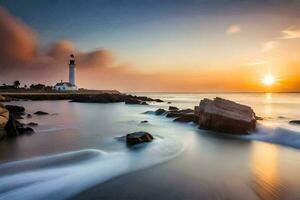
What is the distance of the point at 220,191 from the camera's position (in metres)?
5.48

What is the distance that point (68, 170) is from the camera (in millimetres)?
7145

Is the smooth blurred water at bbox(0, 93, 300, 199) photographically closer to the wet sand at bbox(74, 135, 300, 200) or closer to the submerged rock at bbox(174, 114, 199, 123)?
the wet sand at bbox(74, 135, 300, 200)

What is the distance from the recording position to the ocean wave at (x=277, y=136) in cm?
1124

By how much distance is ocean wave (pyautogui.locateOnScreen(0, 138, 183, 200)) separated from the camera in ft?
18.7

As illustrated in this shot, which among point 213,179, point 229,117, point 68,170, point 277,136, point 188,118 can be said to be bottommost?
point 68,170

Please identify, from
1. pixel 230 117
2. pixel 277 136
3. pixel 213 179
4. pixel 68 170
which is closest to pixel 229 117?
pixel 230 117

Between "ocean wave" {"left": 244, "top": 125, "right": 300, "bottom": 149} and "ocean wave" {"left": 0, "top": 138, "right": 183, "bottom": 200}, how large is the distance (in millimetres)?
4671

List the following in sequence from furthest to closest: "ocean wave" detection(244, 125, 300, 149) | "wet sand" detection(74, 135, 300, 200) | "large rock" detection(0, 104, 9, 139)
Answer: "ocean wave" detection(244, 125, 300, 149) < "large rock" detection(0, 104, 9, 139) < "wet sand" detection(74, 135, 300, 200)

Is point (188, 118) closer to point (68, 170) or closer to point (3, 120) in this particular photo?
point (3, 120)

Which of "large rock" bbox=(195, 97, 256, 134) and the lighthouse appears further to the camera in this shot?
the lighthouse

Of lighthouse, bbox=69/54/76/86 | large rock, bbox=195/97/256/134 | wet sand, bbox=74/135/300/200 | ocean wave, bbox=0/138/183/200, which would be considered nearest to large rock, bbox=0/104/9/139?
ocean wave, bbox=0/138/183/200

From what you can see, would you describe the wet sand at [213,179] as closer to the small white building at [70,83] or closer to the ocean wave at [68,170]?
the ocean wave at [68,170]

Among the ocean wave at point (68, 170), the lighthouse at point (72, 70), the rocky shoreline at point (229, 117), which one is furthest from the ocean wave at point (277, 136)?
the lighthouse at point (72, 70)

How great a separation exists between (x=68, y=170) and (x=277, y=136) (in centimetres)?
973
